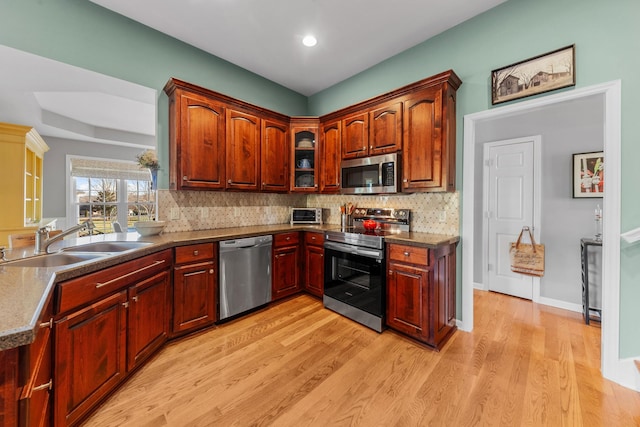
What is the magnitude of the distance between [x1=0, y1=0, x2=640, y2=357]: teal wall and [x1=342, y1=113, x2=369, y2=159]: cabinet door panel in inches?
22.0

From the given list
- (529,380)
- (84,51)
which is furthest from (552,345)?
(84,51)

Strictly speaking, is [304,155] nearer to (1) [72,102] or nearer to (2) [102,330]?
(2) [102,330]

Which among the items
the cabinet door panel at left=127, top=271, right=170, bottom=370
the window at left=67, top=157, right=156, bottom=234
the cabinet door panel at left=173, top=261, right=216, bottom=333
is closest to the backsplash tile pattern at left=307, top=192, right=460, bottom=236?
the cabinet door panel at left=173, top=261, right=216, bottom=333

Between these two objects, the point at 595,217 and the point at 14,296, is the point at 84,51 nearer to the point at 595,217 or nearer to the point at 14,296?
the point at 14,296

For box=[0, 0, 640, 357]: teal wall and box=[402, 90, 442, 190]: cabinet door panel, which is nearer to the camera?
box=[0, 0, 640, 357]: teal wall

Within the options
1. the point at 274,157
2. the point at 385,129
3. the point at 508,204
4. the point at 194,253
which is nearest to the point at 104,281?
the point at 194,253

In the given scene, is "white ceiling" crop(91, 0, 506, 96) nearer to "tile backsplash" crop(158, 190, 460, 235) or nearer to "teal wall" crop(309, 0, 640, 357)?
"teal wall" crop(309, 0, 640, 357)

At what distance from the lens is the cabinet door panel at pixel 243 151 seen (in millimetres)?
2990

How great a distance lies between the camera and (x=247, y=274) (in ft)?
9.21

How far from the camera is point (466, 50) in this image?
2535 mm

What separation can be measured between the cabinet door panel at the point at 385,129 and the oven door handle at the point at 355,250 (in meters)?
1.10

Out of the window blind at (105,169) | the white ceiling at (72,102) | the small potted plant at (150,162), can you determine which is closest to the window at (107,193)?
the window blind at (105,169)

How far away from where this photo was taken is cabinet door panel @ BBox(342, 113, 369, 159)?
3.04m

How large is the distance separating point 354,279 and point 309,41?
2.63 metres
